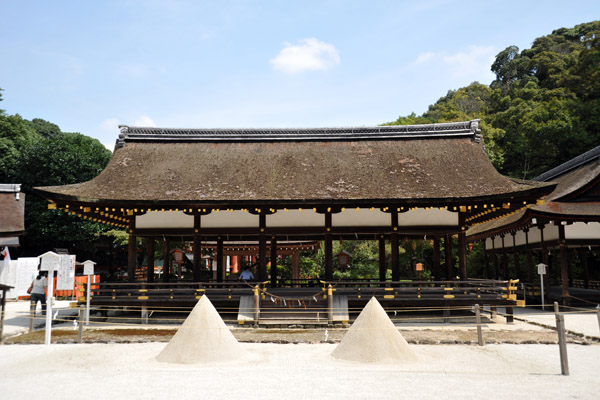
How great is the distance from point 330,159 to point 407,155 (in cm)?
287

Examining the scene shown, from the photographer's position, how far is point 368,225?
50.3ft

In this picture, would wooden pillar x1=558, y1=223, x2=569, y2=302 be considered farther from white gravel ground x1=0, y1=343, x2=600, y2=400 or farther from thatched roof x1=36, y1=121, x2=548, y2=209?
white gravel ground x1=0, y1=343, x2=600, y2=400

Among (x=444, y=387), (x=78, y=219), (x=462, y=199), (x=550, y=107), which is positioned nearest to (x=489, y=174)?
(x=462, y=199)

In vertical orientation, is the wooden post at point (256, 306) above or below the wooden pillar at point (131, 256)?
below

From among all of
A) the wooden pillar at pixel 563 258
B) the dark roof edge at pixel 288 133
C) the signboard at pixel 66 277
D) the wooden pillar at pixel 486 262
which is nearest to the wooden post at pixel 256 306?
the signboard at pixel 66 277

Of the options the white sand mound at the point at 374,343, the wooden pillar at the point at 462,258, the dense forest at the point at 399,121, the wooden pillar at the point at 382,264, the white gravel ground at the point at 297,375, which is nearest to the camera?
the white gravel ground at the point at 297,375

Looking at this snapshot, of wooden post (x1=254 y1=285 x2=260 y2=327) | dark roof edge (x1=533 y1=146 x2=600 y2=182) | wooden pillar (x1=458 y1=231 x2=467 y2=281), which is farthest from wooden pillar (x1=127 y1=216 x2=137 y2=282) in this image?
dark roof edge (x1=533 y1=146 x2=600 y2=182)

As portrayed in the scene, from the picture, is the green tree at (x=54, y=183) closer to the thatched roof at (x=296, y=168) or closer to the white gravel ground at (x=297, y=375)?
the thatched roof at (x=296, y=168)

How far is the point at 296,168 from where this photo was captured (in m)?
15.8

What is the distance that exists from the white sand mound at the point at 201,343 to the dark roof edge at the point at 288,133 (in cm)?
997

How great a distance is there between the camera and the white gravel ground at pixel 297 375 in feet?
20.3

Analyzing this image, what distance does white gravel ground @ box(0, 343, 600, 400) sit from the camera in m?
6.20

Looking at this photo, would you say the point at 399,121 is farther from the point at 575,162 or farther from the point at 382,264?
the point at 382,264

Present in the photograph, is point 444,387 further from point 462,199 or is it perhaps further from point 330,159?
point 330,159
